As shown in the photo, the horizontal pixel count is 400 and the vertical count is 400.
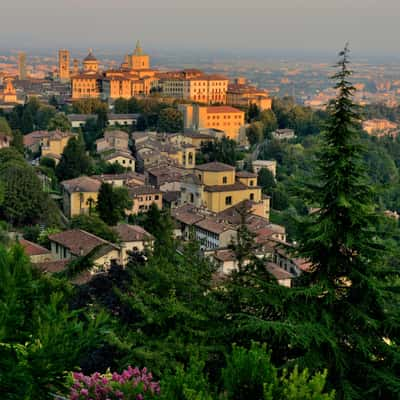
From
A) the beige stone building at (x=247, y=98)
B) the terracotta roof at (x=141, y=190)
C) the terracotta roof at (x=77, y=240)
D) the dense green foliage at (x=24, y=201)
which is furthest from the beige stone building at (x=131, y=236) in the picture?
the beige stone building at (x=247, y=98)

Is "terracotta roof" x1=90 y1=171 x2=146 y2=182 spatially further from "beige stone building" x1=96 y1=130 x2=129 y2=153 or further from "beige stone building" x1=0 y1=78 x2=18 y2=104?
"beige stone building" x1=0 y1=78 x2=18 y2=104

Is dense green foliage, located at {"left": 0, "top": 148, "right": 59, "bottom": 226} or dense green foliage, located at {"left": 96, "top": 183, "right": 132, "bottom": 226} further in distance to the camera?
dense green foliage, located at {"left": 96, "top": 183, "right": 132, "bottom": 226}

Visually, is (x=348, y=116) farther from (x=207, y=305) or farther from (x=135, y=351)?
(x=135, y=351)

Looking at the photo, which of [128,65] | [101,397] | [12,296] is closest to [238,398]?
[101,397]

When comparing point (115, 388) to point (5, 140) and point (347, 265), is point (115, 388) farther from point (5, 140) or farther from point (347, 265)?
point (5, 140)

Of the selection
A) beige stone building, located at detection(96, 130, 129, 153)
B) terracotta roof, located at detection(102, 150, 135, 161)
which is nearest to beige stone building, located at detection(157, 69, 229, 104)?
beige stone building, located at detection(96, 130, 129, 153)

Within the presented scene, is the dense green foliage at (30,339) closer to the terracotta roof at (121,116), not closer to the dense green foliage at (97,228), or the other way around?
the dense green foliage at (97,228)

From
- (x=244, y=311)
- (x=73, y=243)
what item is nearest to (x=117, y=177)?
(x=73, y=243)
